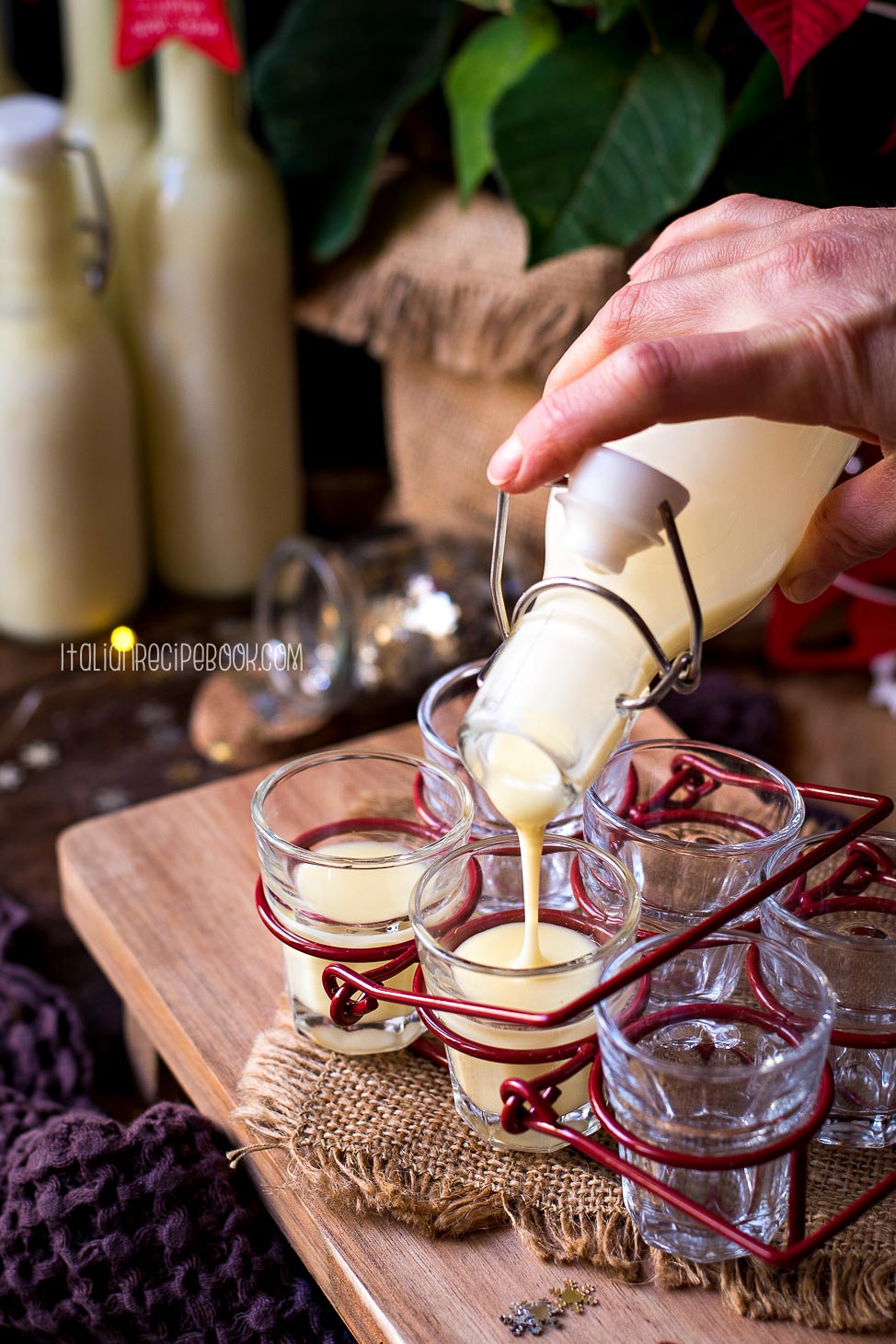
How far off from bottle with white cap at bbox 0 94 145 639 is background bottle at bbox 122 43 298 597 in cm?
4

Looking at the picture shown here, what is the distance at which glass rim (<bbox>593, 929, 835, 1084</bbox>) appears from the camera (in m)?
0.41

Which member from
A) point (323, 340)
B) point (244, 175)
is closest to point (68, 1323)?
point (244, 175)

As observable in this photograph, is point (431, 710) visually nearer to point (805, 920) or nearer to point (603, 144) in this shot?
point (805, 920)

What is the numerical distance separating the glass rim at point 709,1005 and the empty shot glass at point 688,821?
3 centimetres

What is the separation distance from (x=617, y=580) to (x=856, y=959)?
16 centimetres

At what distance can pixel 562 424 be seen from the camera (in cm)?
39

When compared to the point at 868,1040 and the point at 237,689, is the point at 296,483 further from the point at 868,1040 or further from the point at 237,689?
the point at 868,1040

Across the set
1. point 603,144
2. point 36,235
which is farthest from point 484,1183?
point 36,235

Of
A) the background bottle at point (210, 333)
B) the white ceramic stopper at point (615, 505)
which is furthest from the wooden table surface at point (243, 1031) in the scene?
the background bottle at point (210, 333)

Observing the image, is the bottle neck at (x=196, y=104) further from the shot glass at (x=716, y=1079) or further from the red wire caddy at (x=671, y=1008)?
the shot glass at (x=716, y=1079)

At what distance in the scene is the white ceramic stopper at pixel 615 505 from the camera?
40 centimetres

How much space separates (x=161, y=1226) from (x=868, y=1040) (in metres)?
0.27

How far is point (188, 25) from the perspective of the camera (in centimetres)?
91

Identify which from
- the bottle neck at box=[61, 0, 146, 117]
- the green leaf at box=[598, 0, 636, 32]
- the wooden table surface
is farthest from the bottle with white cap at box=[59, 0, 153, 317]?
the wooden table surface
